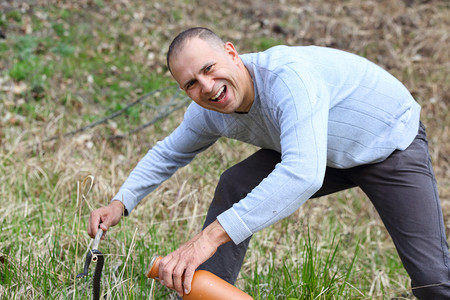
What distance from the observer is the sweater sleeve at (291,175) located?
188 cm

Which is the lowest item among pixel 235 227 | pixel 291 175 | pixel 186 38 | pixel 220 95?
pixel 235 227

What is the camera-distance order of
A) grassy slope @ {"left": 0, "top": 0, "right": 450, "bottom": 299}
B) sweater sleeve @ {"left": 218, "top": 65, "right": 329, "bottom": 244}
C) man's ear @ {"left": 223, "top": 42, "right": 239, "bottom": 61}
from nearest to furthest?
sweater sleeve @ {"left": 218, "top": 65, "right": 329, "bottom": 244}
man's ear @ {"left": 223, "top": 42, "right": 239, "bottom": 61}
grassy slope @ {"left": 0, "top": 0, "right": 450, "bottom": 299}

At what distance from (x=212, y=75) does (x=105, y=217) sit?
3.13ft

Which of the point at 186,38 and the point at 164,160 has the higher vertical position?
the point at 186,38

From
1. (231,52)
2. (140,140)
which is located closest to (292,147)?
(231,52)

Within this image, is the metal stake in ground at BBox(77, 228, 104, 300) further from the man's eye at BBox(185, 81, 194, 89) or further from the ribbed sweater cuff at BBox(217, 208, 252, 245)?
the man's eye at BBox(185, 81, 194, 89)

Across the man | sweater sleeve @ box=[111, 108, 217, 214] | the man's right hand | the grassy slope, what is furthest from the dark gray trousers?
the man's right hand

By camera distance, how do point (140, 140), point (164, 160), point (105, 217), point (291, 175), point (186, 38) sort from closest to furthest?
point (291, 175) < point (186, 38) < point (105, 217) < point (164, 160) < point (140, 140)

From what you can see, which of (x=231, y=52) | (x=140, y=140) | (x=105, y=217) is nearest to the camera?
(x=231, y=52)

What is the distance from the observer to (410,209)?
7.69 ft

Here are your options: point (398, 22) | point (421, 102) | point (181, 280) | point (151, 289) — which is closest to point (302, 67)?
point (181, 280)

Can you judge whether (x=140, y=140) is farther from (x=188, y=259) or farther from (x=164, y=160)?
(x=188, y=259)

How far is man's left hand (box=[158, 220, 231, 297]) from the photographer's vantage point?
1.90 meters

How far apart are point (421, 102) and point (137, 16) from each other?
15.2ft
